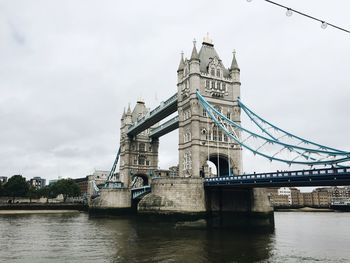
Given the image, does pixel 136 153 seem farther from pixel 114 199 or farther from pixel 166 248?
pixel 166 248

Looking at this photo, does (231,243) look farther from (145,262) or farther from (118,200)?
(118,200)

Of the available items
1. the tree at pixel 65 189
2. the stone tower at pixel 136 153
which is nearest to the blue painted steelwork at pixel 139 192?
the stone tower at pixel 136 153

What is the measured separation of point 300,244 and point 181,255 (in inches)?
393

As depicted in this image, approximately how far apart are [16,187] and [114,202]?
132ft

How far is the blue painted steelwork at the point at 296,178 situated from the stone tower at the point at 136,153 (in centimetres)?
3422

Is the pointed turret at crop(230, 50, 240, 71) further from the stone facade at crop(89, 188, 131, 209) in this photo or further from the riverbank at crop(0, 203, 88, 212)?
the riverbank at crop(0, 203, 88, 212)

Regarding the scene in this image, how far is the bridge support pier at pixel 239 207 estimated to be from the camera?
37188 millimetres

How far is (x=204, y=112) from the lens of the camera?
42.3 m

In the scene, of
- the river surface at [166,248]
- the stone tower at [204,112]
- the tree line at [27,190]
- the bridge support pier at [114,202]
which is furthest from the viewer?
the tree line at [27,190]

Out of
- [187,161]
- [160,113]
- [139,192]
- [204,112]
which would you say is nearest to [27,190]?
[139,192]

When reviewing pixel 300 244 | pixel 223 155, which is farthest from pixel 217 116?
pixel 300 244

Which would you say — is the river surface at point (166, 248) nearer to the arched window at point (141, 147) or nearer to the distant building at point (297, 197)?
the arched window at point (141, 147)

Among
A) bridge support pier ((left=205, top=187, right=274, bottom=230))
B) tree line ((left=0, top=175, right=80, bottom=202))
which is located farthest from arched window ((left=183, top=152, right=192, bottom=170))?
tree line ((left=0, top=175, right=80, bottom=202))

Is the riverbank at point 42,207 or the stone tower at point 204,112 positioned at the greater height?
the stone tower at point 204,112
